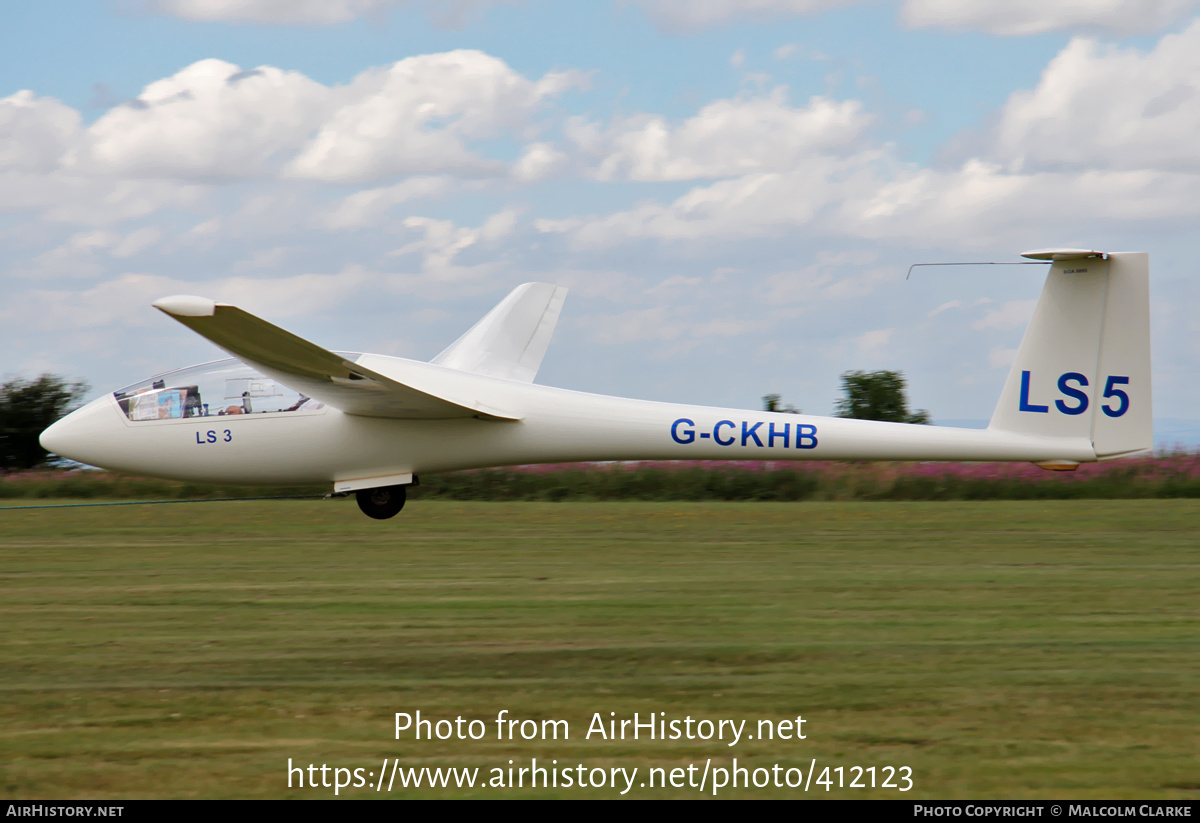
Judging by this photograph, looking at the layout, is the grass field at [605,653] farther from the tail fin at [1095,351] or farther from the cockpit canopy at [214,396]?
the cockpit canopy at [214,396]

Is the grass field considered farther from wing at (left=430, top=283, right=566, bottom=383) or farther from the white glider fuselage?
wing at (left=430, top=283, right=566, bottom=383)

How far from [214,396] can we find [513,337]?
15.3ft

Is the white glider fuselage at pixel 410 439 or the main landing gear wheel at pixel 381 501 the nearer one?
the white glider fuselage at pixel 410 439

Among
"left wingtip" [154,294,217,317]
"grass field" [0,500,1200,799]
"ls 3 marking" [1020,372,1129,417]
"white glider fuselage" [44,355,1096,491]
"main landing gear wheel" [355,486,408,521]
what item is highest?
"left wingtip" [154,294,217,317]

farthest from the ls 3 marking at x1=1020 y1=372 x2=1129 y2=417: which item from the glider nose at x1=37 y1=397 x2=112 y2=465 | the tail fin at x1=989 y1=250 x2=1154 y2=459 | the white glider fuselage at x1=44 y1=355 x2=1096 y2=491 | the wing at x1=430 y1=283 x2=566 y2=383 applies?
the glider nose at x1=37 y1=397 x2=112 y2=465

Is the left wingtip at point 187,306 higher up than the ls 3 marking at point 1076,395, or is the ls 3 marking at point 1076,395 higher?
the left wingtip at point 187,306

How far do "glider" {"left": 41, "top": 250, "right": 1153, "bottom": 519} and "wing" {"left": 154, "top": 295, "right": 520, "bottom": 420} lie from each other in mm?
21

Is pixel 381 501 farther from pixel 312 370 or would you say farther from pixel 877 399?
pixel 877 399

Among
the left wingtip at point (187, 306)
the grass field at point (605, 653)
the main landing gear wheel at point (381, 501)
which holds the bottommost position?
the grass field at point (605, 653)

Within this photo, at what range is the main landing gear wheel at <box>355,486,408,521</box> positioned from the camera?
41.1 ft

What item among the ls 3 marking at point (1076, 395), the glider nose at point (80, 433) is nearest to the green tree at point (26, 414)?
the glider nose at point (80, 433)

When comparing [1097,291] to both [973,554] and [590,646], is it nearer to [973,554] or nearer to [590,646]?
[973,554]

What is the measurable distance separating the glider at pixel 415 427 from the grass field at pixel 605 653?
3.11ft

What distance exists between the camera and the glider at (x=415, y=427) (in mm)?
10773
